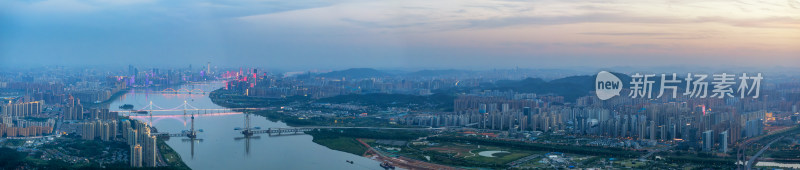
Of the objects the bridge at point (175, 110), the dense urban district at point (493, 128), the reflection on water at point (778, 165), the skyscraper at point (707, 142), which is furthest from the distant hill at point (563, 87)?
the reflection on water at point (778, 165)

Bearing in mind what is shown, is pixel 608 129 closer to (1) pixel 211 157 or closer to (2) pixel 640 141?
(2) pixel 640 141

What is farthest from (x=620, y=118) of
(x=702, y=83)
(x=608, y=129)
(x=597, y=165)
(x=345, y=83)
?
(x=345, y=83)

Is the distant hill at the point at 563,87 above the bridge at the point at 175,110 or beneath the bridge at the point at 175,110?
above

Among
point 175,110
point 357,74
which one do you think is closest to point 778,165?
point 175,110

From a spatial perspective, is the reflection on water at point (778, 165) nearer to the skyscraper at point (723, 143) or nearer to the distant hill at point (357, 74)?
the skyscraper at point (723, 143)

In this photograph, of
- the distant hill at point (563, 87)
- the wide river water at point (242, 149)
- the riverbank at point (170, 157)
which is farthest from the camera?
the distant hill at point (563, 87)

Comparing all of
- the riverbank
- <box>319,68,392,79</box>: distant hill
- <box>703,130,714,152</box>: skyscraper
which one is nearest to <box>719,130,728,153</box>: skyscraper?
<box>703,130,714,152</box>: skyscraper
